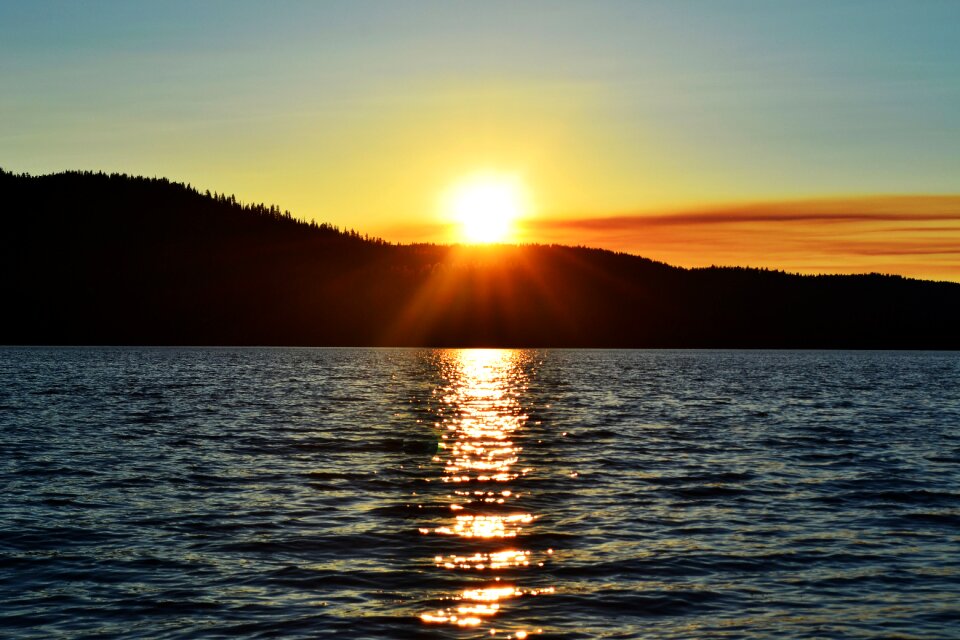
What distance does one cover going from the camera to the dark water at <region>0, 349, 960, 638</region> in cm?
1884

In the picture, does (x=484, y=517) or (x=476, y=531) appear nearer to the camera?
(x=476, y=531)

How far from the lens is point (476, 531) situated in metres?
27.0

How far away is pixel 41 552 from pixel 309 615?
8709 millimetres

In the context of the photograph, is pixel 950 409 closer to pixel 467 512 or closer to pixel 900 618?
pixel 467 512

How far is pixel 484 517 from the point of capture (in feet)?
95.1

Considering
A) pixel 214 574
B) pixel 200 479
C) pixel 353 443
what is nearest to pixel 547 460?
pixel 353 443

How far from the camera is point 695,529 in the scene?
26.8 meters

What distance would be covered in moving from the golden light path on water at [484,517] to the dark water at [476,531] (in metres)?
0.11

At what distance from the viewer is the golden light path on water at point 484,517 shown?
19312 millimetres

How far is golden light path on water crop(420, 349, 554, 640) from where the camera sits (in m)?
19.3

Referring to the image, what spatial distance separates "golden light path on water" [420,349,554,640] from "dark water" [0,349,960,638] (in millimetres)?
111

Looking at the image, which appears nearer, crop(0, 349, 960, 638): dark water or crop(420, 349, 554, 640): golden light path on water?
crop(0, 349, 960, 638): dark water

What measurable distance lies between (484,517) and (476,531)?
204cm

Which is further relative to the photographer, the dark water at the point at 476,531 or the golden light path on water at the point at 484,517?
the golden light path on water at the point at 484,517
